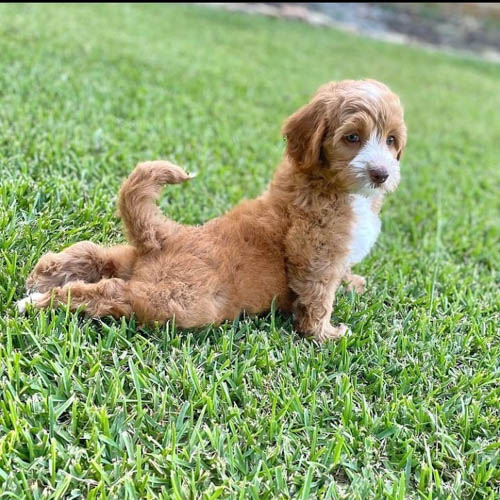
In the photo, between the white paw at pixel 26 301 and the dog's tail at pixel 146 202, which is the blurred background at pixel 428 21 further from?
the white paw at pixel 26 301

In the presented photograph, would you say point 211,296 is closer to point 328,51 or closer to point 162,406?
point 162,406

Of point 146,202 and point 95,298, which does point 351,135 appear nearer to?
point 146,202

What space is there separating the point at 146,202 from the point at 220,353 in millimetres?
757

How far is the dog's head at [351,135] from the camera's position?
2.59 meters

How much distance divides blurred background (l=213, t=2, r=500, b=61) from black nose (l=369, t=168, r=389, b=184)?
670 inches

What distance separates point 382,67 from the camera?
11320 millimetres

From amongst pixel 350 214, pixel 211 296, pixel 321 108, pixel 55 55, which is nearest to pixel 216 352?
pixel 211 296

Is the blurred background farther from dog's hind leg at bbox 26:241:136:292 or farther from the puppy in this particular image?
dog's hind leg at bbox 26:241:136:292

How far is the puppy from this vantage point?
2.40 meters

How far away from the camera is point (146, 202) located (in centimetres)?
245

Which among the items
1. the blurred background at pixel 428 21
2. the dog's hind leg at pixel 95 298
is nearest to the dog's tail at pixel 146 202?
the dog's hind leg at pixel 95 298

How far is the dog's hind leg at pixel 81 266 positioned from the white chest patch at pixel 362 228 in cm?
111

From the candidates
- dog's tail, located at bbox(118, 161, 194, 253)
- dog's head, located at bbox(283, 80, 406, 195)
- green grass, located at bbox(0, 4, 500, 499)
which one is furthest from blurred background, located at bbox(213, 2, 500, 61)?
dog's tail, located at bbox(118, 161, 194, 253)

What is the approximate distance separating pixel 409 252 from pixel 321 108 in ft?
5.52
